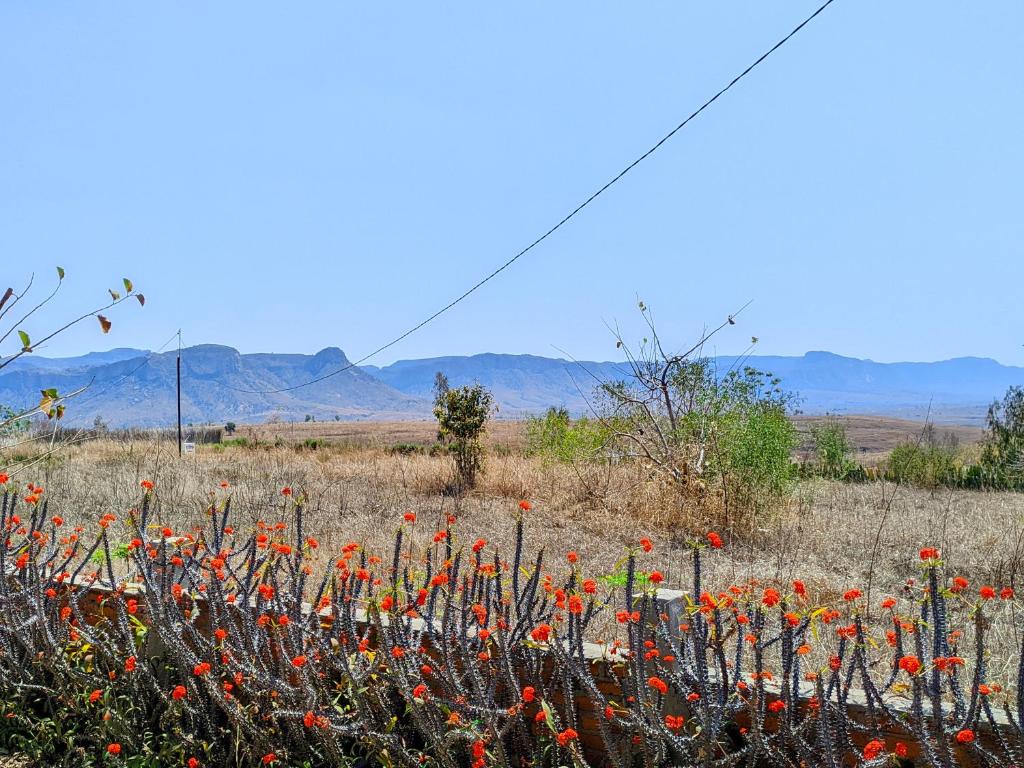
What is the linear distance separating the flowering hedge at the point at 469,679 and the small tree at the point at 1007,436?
11087 millimetres

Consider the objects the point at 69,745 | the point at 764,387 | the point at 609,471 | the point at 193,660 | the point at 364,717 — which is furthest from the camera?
the point at 764,387

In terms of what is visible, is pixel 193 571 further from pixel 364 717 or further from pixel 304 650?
pixel 364 717

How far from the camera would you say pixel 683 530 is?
702 cm

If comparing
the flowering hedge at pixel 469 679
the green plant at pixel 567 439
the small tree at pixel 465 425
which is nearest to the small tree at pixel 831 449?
the green plant at pixel 567 439

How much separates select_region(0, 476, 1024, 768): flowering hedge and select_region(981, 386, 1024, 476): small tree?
11.1 m

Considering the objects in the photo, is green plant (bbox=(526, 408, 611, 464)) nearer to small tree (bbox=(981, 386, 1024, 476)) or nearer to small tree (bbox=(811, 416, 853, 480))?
small tree (bbox=(811, 416, 853, 480))

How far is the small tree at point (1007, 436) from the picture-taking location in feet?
40.3

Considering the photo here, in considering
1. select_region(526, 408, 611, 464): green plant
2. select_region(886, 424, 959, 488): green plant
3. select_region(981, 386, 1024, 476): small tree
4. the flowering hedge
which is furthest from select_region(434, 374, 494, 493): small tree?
select_region(981, 386, 1024, 476): small tree

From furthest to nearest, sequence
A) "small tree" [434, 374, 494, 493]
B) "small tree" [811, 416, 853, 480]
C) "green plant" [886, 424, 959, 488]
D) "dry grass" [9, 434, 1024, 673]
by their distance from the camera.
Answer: "small tree" [811, 416, 853, 480]
"green plant" [886, 424, 959, 488]
"small tree" [434, 374, 494, 493]
"dry grass" [9, 434, 1024, 673]

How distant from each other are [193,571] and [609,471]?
253 inches

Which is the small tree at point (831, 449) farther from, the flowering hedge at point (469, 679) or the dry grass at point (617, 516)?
the flowering hedge at point (469, 679)

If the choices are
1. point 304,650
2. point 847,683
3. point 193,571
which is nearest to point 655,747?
point 847,683

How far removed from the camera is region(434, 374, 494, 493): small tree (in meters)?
10.5

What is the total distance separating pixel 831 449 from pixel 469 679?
41.3 ft
